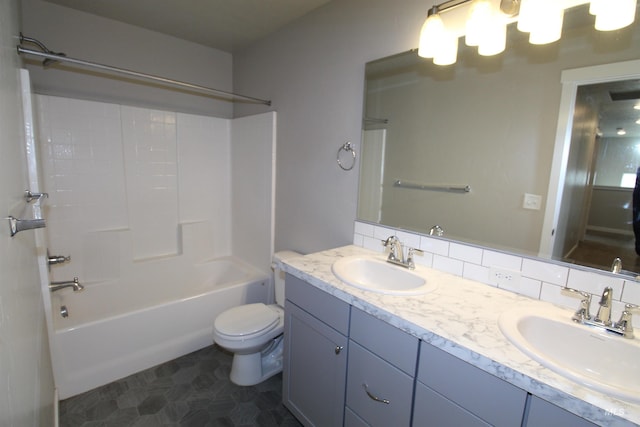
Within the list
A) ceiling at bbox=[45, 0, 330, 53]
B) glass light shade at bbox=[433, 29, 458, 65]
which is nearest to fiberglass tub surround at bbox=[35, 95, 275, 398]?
ceiling at bbox=[45, 0, 330, 53]

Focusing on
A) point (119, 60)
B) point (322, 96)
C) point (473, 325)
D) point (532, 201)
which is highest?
point (119, 60)

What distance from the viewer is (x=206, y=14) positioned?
86.0 inches

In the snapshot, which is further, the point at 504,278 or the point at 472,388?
the point at 504,278

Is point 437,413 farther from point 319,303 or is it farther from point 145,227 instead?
point 145,227

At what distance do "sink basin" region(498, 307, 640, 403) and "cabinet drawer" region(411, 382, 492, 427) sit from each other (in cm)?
26

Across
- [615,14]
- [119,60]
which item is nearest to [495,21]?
[615,14]

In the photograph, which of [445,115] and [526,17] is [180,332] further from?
[526,17]

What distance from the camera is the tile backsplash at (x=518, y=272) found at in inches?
40.6

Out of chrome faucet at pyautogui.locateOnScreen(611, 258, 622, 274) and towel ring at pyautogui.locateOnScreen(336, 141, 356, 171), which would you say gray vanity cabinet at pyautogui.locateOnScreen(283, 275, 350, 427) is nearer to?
towel ring at pyautogui.locateOnScreen(336, 141, 356, 171)

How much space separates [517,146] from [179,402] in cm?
224

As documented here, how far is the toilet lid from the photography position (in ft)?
5.93

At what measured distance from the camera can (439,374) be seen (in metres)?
0.94


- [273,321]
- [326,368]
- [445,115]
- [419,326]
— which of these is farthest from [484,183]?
[273,321]

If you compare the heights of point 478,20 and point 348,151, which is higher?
point 478,20
